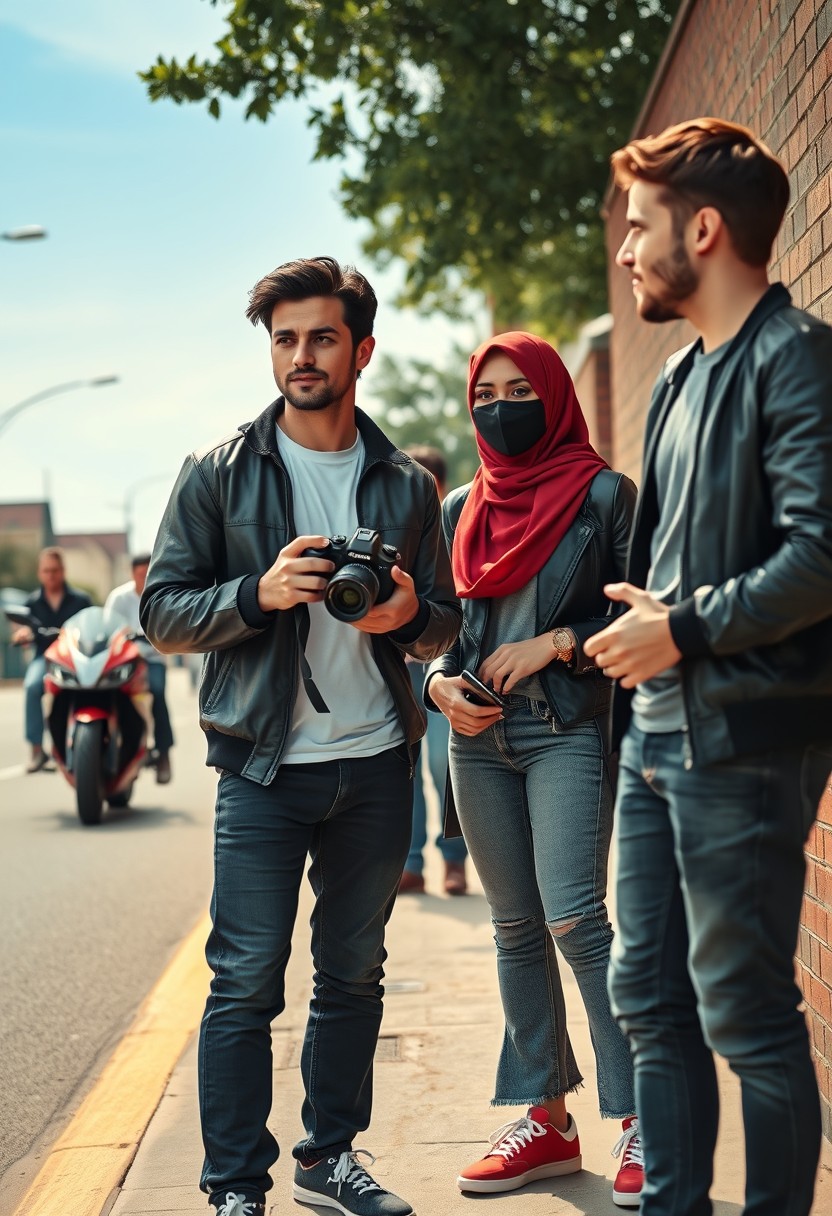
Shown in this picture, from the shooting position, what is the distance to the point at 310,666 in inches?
135

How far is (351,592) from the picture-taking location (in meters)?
3.17

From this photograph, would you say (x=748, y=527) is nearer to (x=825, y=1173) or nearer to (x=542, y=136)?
(x=825, y=1173)

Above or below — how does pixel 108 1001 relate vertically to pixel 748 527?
below

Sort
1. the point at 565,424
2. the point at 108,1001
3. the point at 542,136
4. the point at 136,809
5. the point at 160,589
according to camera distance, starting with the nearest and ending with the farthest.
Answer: the point at 160,589
the point at 565,424
the point at 108,1001
the point at 542,136
the point at 136,809

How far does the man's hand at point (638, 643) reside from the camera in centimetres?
246

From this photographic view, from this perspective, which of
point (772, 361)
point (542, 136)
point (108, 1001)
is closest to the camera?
point (772, 361)

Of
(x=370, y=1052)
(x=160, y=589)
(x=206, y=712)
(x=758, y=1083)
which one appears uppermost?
(x=160, y=589)

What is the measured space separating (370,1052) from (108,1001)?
110 inches

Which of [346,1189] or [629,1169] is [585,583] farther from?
[346,1189]

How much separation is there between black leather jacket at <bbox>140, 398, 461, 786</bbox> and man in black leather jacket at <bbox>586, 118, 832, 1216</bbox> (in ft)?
3.20

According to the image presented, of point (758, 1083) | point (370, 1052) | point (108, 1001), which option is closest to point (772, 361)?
point (758, 1083)

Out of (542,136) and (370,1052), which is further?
(542,136)

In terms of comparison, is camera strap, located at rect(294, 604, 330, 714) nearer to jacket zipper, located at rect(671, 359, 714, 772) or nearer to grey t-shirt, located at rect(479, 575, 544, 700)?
grey t-shirt, located at rect(479, 575, 544, 700)

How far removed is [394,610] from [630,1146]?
136cm
